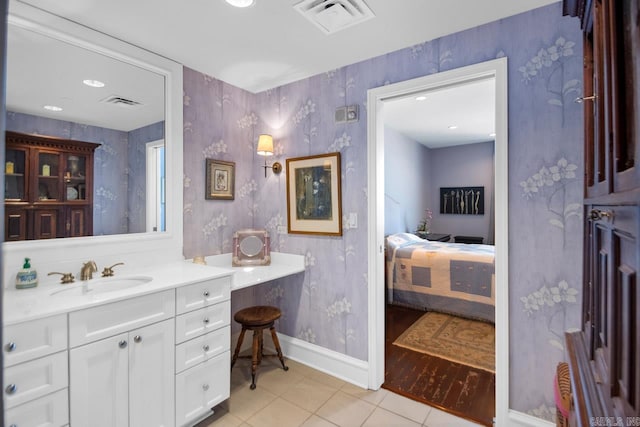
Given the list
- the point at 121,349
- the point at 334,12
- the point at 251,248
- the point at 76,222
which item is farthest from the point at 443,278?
the point at 76,222

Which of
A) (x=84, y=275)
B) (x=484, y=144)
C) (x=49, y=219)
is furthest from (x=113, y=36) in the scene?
(x=484, y=144)

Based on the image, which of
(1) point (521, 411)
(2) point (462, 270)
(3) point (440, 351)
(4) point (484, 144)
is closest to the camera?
(1) point (521, 411)

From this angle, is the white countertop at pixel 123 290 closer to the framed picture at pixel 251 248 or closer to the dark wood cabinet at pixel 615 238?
the framed picture at pixel 251 248

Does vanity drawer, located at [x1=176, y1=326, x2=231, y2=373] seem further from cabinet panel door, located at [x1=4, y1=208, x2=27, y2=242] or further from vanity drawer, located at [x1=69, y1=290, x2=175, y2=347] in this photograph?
cabinet panel door, located at [x1=4, y1=208, x2=27, y2=242]

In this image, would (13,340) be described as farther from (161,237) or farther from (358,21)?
(358,21)

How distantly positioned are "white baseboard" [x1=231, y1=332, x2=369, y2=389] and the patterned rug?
0.77 m

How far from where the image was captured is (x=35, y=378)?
4.17 feet

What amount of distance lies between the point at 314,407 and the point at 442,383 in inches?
38.3

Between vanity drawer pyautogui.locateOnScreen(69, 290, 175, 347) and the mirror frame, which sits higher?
the mirror frame

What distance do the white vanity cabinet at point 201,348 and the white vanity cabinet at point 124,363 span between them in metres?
0.05

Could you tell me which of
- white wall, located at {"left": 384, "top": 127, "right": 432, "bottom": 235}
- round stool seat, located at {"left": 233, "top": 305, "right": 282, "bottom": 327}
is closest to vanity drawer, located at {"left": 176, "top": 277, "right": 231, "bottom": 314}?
round stool seat, located at {"left": 233, "top": 305, "right": 282, "bottom": 327}

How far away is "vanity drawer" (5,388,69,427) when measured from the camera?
48.5 inches

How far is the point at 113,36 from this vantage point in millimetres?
1996

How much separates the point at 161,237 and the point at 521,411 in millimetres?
2483
